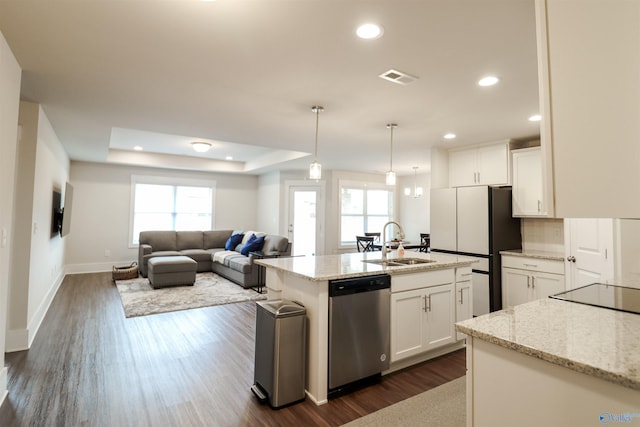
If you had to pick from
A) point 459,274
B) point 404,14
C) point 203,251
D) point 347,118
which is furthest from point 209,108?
point 203,251

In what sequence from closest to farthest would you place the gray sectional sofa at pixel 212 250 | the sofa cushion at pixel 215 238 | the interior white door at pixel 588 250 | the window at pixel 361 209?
A: the interior white door at pixel 588 250 → the gray sectional sofa at pixel 212 250 → the sofa cushion at pixel 215 238 → the window at pixel 361 209

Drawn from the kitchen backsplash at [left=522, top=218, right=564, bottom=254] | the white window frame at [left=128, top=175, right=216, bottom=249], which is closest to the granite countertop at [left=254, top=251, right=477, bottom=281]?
the kitchen backsplash at [left=522, top=218, right=564, bottom=254]

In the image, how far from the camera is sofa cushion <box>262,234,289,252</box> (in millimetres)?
5980

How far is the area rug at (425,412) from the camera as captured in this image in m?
2.08

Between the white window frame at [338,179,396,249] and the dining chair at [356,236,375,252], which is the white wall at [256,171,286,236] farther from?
the dining chair at [356,236,375,252]

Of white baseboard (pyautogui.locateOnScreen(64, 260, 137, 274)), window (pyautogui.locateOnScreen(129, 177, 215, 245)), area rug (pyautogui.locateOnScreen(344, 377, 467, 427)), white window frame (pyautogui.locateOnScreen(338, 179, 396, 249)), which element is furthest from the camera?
white window frame (pyautogui.locateOnScreen(338, 179, 396, 249))

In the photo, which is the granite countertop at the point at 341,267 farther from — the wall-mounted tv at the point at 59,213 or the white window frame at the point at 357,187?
the white window frame at the point at 357,187

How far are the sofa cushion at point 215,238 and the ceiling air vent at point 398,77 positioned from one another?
6.27 m

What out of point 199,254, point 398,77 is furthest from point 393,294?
point 199,254

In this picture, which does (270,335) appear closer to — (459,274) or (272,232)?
(459,274)

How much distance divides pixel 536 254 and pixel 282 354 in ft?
11.5

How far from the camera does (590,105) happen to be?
100cm

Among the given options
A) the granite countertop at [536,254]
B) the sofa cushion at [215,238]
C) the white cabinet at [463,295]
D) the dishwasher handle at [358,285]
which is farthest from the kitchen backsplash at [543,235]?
the sofa cushion at [215,238]

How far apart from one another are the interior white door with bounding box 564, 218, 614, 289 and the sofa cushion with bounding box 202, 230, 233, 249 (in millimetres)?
6694
